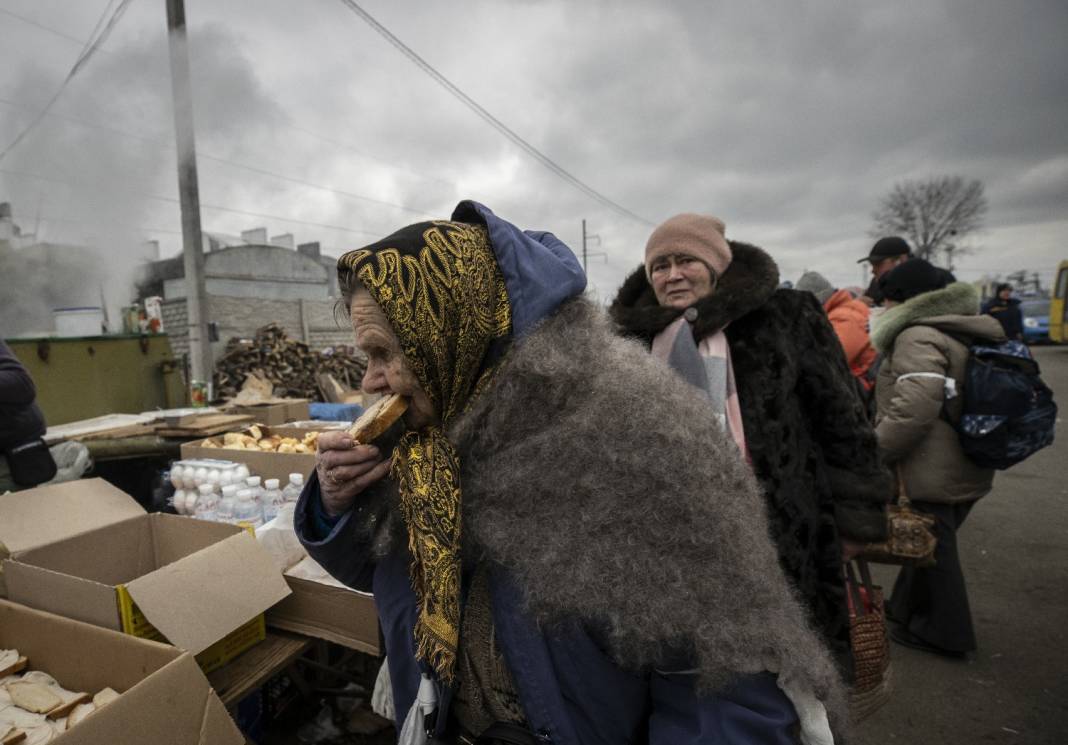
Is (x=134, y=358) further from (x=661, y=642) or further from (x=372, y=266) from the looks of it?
(x=661, y=642)

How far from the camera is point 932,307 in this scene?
10.0 feet

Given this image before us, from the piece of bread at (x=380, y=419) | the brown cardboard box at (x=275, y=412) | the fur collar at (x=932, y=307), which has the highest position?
the fur collar at (x=932, y=307)

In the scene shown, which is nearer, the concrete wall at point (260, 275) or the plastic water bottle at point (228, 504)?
the plastic water bottle at point (228, 504)

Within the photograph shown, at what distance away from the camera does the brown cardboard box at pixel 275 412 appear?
14.8ft

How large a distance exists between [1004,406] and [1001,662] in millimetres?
1527

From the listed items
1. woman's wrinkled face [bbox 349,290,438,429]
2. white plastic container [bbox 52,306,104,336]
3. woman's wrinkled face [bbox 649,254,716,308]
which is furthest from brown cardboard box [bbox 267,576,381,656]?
white plastic container [bbox 52,306,104,336]

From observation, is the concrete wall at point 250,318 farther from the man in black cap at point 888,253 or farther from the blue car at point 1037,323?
the blue car at point 1037,323

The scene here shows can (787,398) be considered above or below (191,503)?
above

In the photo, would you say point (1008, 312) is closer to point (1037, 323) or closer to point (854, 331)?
point (854, 331)

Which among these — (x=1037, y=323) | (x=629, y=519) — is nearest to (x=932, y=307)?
(x=629, y=519)

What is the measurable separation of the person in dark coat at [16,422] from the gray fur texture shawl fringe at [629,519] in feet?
11.2

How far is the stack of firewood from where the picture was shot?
1028 cm

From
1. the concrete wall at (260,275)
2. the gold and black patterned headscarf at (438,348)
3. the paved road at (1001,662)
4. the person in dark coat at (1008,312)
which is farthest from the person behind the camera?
the concrete wall at (260,275)

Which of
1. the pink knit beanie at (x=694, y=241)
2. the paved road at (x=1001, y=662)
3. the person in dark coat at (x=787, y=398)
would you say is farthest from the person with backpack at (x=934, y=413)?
the pink knit beanie at (x=694, y=241)
